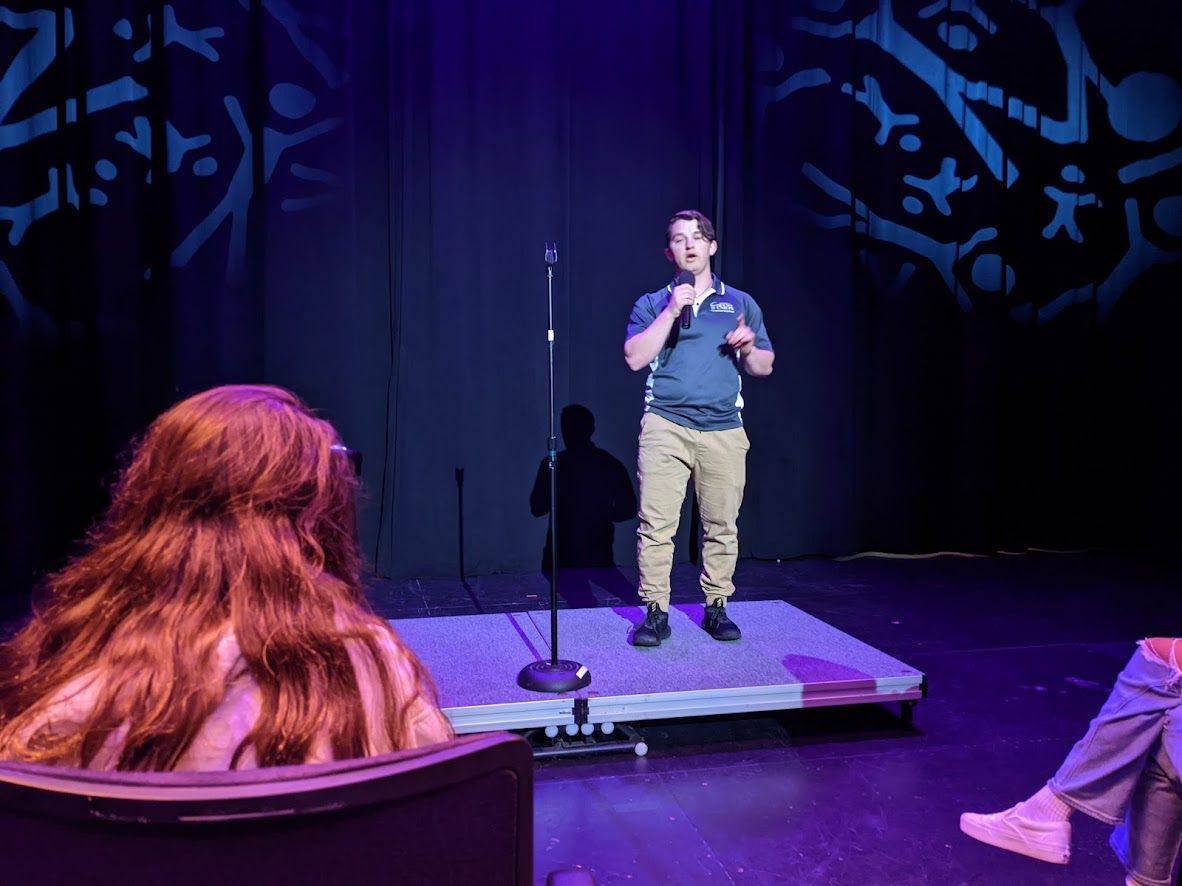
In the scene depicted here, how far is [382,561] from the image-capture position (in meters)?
5.18

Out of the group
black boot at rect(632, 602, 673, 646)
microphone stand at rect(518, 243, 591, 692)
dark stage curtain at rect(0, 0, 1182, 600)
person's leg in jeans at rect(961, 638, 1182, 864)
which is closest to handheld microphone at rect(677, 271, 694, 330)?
microphone stand at rect(518, 243, 591, 692)

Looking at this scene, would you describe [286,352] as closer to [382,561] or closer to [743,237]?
[382,561]

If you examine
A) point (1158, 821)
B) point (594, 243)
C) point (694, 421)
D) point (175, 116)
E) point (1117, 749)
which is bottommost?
point (1158, 821)

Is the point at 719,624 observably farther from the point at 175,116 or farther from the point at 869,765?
the point at 175,116

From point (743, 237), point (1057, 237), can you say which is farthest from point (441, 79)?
point (1057, 237)

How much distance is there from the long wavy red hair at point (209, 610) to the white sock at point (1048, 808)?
1.74m

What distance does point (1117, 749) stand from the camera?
1.92 meters

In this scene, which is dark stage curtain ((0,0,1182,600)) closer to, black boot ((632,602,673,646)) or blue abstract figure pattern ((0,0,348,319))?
blue abstract figure pattern ((0,0,348,319))

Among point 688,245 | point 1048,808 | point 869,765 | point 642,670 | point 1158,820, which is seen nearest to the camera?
point 1158,820

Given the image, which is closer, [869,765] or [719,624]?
[869,765]

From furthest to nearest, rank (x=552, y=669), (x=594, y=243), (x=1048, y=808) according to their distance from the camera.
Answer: (x=594, y=243)
(x=552, y=669)
(x=1048, y=808)

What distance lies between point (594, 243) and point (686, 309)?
2.03 m

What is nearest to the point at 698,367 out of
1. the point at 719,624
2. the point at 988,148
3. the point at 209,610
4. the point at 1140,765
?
the point at 719,624

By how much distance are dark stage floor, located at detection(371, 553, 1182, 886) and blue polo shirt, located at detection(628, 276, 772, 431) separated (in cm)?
89
